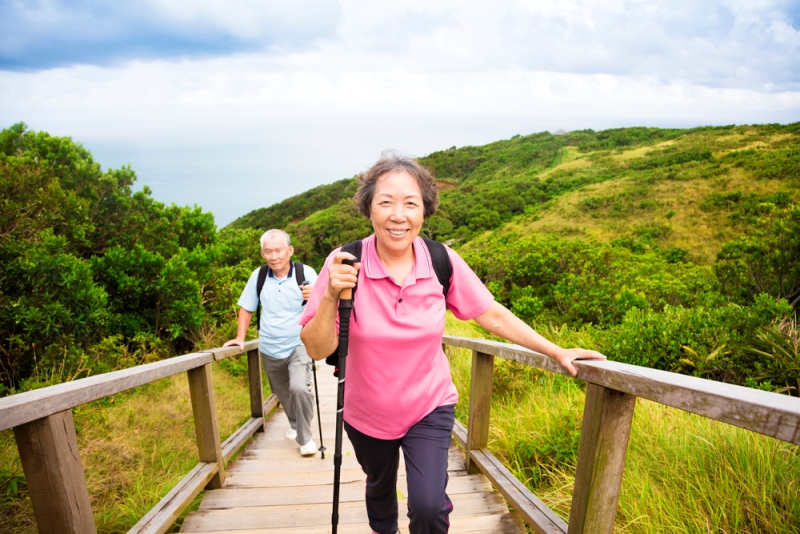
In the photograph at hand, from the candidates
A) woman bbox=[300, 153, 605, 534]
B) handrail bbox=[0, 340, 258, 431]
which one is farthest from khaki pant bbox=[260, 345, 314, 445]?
woman bbox=[300, 153, 605, 534]

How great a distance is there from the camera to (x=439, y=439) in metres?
1.95

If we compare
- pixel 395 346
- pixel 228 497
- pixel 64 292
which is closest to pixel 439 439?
pixel 395 346

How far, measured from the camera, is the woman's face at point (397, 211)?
1917 millimetres

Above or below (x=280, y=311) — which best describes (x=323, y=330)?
above

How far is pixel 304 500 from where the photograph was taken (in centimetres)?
294

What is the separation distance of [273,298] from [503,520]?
237 centimetres

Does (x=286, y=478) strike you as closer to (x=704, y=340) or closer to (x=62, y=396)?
(x=62, y=396)

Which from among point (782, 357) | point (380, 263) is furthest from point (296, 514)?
point (782, 357)

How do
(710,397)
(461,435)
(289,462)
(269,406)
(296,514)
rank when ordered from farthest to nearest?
1. (269,406)
2. (289,462)
3. (461,435)
4. (296,514)
5. (710,397)

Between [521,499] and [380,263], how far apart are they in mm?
1448

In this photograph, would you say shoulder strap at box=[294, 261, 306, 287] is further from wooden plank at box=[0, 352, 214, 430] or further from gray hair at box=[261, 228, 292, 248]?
wooden plank at box=[0, 352, 214, 430]

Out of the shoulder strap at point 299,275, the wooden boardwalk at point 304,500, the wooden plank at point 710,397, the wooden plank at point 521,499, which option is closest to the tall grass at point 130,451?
the wooden boardwalk at point 304,500

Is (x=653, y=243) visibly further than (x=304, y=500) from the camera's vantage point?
Yes

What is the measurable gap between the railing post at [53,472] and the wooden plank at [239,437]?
1.66m
